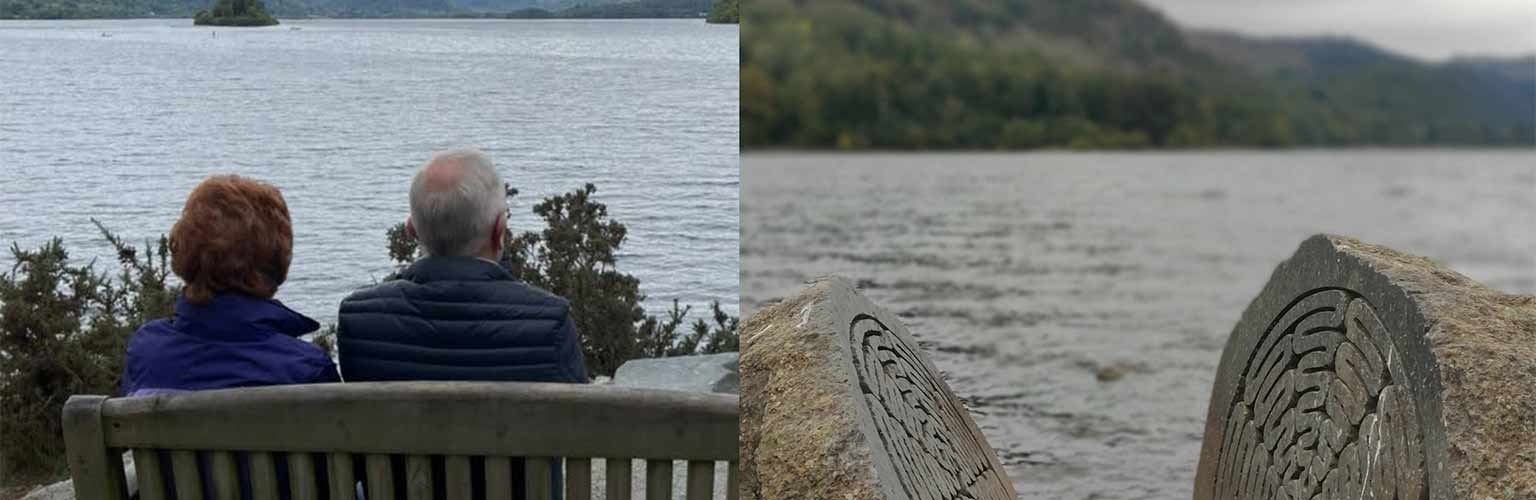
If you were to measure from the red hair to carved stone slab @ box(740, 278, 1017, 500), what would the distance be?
578 mm

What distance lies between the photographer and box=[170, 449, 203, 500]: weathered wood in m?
1.51

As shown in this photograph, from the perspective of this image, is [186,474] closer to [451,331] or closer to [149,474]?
[149,474]

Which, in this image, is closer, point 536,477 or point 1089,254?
point 536,477

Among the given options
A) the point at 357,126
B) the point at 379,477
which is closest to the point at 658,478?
the point at 379,477

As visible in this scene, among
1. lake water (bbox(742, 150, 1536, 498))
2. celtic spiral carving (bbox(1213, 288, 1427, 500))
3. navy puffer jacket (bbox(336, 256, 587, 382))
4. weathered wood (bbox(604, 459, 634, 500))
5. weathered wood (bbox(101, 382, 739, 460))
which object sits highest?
navy puffer jacket (bbox(336, 256, 587, 382))

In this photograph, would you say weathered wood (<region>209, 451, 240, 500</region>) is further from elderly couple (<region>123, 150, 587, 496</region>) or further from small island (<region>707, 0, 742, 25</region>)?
small island (<region>707, 0, 742, 25</region>)

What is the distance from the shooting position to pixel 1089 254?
17.7 m

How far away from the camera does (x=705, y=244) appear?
1854mm

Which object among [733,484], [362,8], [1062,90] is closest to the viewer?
[733,484]

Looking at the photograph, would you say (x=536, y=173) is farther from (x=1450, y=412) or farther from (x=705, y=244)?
(x=1450, y=412)

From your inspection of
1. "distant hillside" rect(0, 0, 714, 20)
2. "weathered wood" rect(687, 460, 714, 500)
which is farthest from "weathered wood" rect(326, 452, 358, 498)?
"distant hillside" rect(0, 0, 714, 20)

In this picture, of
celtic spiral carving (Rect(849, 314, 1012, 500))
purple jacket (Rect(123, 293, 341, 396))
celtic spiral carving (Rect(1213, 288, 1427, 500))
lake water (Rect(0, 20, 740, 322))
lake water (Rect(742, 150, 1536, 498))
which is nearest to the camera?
purple jacket (Rect(123, 293, 341, 396))

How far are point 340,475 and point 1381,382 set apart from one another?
1.55 metres

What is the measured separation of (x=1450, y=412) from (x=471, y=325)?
134cm
